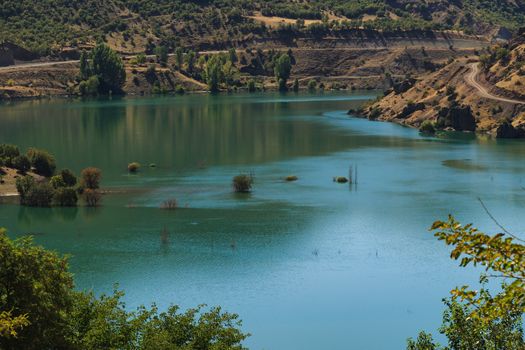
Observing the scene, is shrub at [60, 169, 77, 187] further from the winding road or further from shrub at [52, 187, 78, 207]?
the winding road

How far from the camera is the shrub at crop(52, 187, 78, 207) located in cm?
7975

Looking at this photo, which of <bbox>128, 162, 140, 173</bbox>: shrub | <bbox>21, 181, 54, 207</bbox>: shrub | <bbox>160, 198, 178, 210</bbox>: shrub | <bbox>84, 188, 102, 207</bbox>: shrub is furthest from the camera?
<bbox>128, 162, 140, 173</bbox>: shrub

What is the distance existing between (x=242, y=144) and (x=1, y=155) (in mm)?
40550

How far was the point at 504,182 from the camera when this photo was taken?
305 ft

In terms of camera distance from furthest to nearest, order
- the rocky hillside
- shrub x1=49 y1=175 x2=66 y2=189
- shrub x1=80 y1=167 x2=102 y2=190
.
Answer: the rocky hillside
shrub x1=80 y1=167 x2=102 y2=190
shrub x1=49 y1=175 x2=66 y2=189

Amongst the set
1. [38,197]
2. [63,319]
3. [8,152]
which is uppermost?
[63,319]

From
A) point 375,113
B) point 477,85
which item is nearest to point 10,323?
point 477,85

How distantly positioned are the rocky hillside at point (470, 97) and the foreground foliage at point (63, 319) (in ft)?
356

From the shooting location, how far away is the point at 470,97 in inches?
5940

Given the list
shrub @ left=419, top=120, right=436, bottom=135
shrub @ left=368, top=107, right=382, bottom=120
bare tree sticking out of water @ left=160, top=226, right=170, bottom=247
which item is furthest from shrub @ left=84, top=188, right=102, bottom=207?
shrub @ left=368, top=107, right=382, bottom=120

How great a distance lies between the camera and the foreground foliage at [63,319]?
27.5 meters

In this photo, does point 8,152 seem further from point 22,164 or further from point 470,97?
point 470,97

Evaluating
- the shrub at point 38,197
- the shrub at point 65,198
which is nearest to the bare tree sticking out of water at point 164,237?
the shrub at point 65,198

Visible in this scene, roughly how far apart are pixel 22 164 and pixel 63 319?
65960 millimetres
